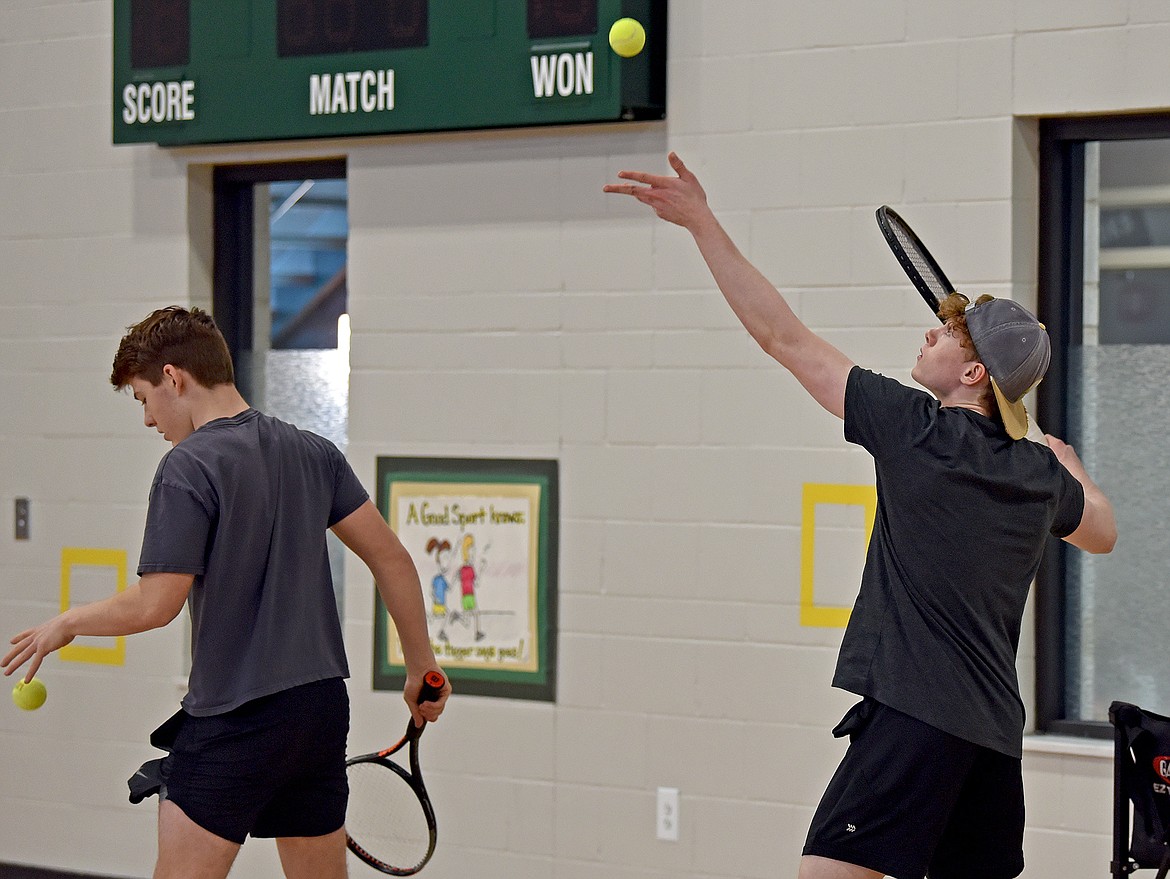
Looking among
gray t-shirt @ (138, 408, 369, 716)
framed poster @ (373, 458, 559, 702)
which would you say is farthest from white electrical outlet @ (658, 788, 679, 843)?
gray t-shirt @ (138, 408, 369, 716)

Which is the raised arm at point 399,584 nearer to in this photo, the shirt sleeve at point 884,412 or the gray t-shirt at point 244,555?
the gray t-shirt at point 244,555

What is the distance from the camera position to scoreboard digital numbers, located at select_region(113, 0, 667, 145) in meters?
4.04

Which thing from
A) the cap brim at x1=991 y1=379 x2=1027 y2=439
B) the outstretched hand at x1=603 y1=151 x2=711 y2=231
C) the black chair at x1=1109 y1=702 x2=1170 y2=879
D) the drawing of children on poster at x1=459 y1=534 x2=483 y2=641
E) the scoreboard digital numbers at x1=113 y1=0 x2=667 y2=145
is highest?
the scoreboard digital numbers at x1=113 y1=0 x2=667 y2=145

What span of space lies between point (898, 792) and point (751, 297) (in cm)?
91

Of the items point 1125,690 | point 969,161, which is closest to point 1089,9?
point 969,161

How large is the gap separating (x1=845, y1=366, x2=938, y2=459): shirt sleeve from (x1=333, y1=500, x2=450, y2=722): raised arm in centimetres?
104

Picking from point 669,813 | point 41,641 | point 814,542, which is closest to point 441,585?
point 669,813

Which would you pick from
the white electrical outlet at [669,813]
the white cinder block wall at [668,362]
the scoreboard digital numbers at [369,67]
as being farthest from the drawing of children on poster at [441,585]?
the scoreboard digital numbers at [369,67]

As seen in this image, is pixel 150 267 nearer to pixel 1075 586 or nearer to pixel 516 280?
pixel 516 280

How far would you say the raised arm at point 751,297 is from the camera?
8.89 ft

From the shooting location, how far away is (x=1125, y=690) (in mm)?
3910

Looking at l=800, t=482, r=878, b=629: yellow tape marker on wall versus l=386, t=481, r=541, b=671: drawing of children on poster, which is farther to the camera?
l=386, t=481, r=541, b=671: drawing of children on poster

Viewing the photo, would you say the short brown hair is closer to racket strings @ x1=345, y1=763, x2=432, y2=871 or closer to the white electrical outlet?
racket strings @ x1=345, y1=763, x2=432, y2=871

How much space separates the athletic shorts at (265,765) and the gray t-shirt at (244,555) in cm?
4
